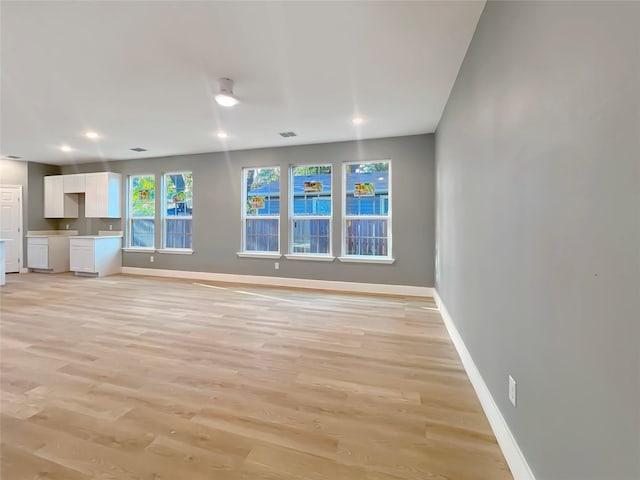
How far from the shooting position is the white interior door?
6824 millimetres

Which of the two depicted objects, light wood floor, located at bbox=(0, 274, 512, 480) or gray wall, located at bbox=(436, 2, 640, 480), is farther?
light wood floor, located at bbox=(0, 274, 512, 480)

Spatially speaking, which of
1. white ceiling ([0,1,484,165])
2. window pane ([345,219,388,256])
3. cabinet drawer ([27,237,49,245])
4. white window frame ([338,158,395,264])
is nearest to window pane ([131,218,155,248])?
cabinet drawer ([27,237,49,245])

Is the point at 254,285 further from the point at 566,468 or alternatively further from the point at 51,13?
the point at 566,468

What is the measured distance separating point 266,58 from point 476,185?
199cm

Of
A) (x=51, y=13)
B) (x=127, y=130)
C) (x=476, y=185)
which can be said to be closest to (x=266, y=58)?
(x=51, y=13)

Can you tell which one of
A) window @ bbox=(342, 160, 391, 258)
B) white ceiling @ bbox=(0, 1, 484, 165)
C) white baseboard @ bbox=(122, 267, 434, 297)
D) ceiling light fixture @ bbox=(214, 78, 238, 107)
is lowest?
white baseboard @ bbox=(122, 267, 434, 297)

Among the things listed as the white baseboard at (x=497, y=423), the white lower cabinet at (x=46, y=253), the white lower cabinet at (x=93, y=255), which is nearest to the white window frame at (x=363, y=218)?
the white baseboard at (x=497, y=423)

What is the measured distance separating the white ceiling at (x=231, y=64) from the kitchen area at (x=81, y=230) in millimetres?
2283

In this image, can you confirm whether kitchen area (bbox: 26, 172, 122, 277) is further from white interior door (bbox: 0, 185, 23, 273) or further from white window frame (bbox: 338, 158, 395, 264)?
white window frame (bbox: 338, 158, 395, 264)

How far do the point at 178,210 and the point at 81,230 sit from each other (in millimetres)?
2991

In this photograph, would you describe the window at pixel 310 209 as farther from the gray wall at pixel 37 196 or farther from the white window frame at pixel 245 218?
the gray wall at pixel 37 196

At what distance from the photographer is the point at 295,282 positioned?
18.1 ft

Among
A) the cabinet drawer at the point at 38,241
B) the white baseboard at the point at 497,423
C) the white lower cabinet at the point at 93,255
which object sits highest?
the cabinet drawer at the point at 38,241

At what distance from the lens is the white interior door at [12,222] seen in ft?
22.4
